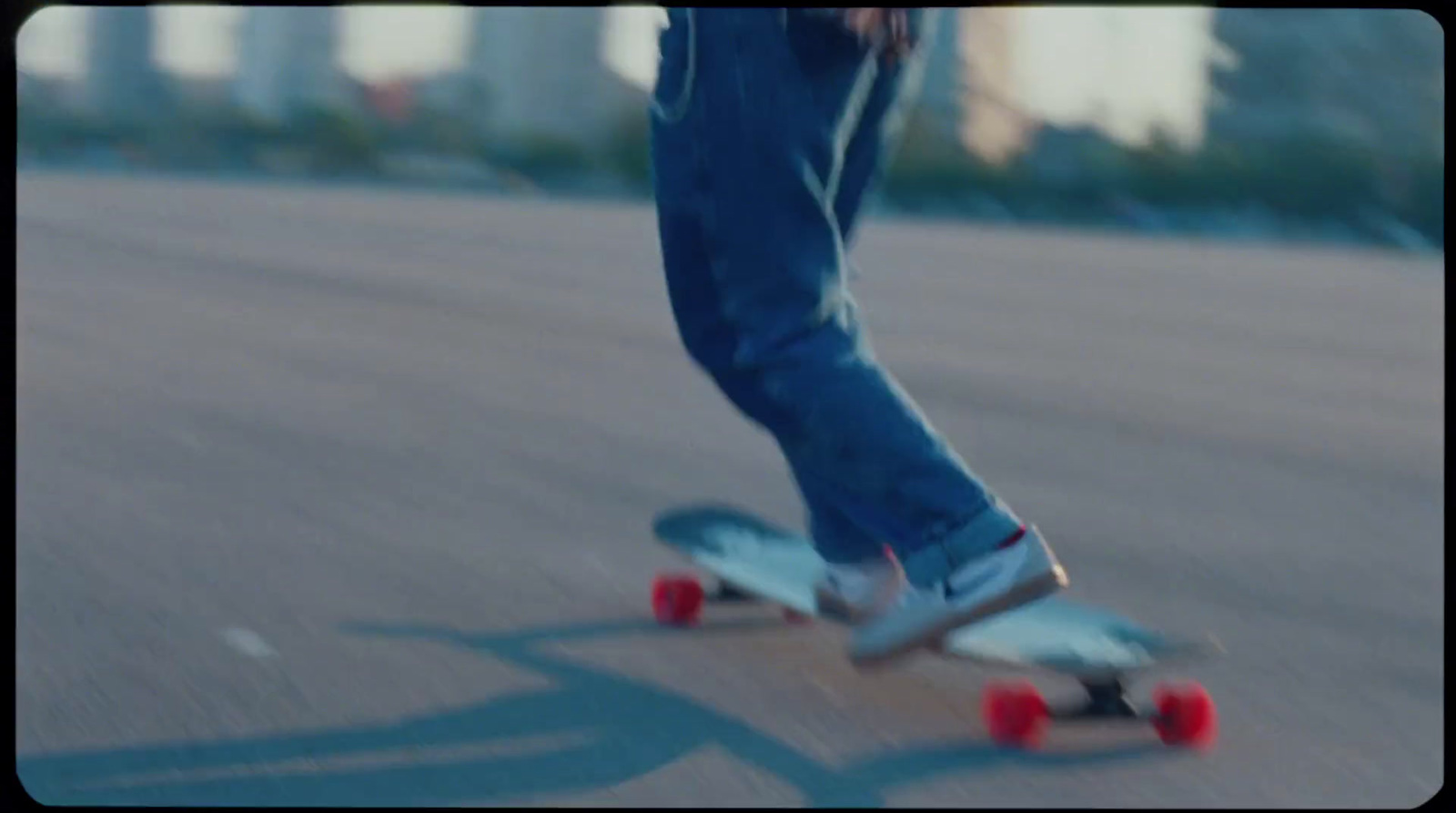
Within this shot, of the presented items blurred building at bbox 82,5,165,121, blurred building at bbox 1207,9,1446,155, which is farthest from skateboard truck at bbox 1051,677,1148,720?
blurred building at bbox 1207,9,1446,155

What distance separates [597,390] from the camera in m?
7.38

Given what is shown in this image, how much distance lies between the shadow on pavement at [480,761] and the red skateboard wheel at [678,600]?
510 mm

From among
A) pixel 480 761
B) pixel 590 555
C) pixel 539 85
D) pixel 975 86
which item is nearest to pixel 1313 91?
pixel 539 85

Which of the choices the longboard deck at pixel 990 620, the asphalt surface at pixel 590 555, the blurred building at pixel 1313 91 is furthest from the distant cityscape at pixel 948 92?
the longboard deck at pixel 990 620

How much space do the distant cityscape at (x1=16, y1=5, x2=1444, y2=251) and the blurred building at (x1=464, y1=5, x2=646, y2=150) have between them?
4cm

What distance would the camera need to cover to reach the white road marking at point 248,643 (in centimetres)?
355

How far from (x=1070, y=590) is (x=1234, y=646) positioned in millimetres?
519

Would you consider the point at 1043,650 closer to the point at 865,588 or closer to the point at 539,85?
the point at 865,588

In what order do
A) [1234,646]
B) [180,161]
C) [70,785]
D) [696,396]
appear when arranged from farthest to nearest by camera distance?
[180,161]
[696,396]
[1234,646]
[70,785]

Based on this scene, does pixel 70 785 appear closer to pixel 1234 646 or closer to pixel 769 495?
pixel 1234 646

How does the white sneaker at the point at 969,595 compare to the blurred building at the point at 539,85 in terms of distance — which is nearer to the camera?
the white sneaker at the point at 969,595

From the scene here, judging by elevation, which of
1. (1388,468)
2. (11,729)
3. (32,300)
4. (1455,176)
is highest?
(1455,176)

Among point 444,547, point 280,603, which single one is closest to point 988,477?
point 444,547

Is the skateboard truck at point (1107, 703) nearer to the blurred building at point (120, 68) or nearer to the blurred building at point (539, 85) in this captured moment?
the blurred building at point (120, 68)
